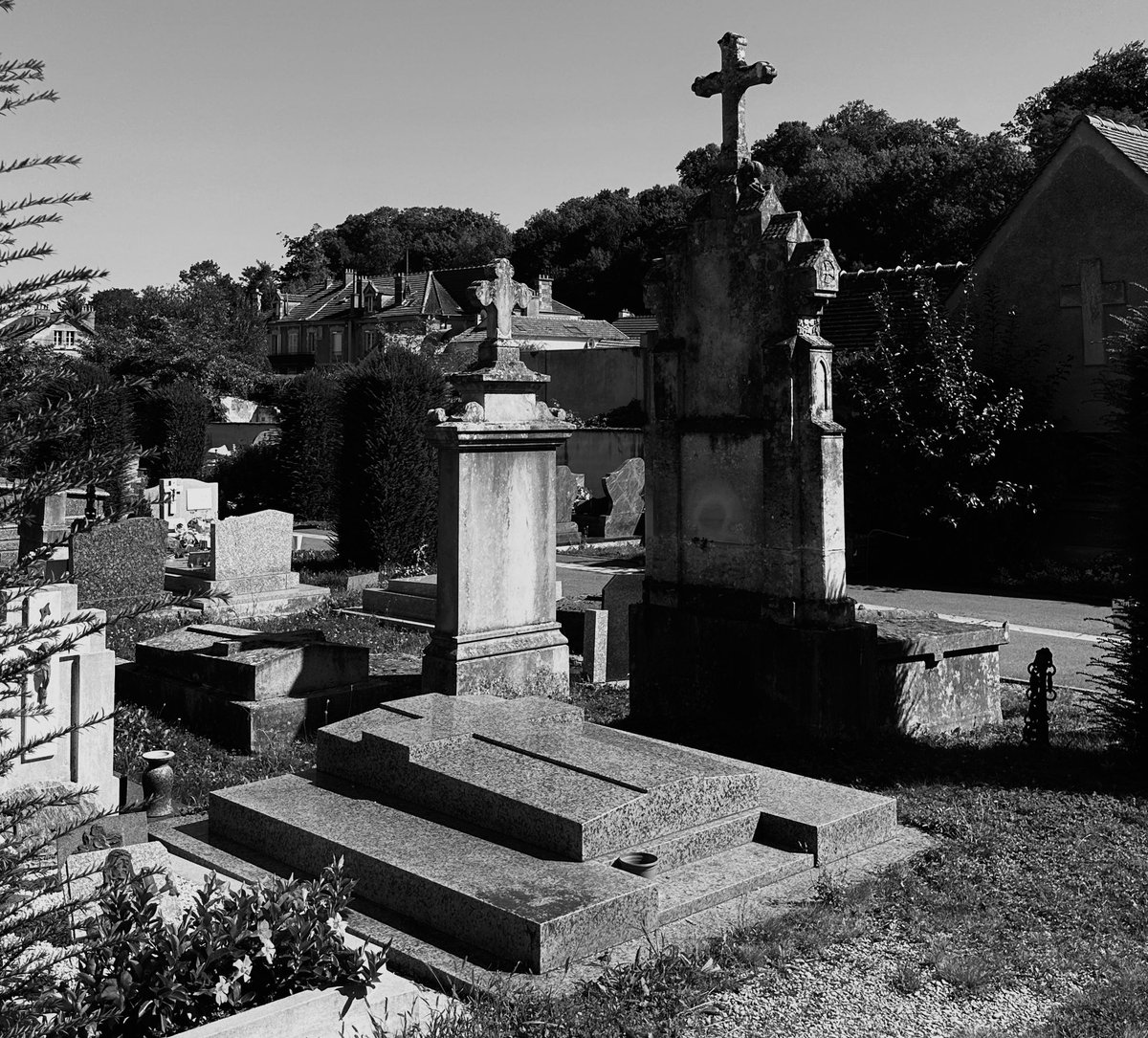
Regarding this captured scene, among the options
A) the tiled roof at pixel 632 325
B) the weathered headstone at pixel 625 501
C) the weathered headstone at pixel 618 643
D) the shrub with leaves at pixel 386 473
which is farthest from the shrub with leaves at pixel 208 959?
the tiled roof at pixel 632 325

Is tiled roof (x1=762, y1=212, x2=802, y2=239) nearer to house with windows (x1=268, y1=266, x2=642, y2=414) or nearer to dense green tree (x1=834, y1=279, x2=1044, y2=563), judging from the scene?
dense green tree (x1=834, y1=279, x2=1044, y2=563)

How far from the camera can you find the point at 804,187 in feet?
155

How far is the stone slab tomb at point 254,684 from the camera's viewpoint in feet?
28.7

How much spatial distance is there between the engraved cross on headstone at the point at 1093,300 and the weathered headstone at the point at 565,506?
929cm

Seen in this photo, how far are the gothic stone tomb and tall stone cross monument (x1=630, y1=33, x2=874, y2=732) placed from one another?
174 cm

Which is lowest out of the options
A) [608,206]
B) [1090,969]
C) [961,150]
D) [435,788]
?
[1090,969]

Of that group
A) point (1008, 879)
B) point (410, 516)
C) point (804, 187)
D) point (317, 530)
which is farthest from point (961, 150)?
point (1008, 879)

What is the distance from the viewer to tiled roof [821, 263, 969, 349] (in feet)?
72.9

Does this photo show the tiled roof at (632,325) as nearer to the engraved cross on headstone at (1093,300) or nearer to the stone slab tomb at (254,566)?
the engraved cross on headstone at (1093,300)

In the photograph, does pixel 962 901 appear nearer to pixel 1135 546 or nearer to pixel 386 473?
pixel 1135 546

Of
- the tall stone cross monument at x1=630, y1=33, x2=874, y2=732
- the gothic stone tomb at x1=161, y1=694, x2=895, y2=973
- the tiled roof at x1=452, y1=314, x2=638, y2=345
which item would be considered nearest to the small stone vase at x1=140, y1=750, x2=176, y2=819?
the gothic stone tomb at x1=161, y1=694, x2=895, y2=973

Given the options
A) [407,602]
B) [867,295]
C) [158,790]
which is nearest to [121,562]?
[407,602]

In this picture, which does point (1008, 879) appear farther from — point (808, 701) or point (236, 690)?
point (236, 690)

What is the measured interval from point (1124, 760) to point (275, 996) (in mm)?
6197
